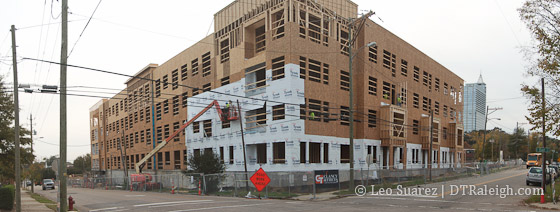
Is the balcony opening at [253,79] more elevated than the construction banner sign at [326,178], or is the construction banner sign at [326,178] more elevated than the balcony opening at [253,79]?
the balcony opening at [253,79]

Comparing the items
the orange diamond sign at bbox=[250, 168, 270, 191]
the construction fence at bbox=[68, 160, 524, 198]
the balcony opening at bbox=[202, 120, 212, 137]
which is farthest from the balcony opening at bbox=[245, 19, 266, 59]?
the orange diamond sign at bbox=[250, 168, 270, 191]

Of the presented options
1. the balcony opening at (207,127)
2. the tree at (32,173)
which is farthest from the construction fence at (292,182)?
the tree at (32,173)

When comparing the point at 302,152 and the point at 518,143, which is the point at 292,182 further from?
the point at 518,143

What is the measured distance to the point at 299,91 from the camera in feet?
109

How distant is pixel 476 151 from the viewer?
9631 cm

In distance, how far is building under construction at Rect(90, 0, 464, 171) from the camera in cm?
3366

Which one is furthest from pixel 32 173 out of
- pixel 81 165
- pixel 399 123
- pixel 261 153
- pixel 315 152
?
pixel 81 165

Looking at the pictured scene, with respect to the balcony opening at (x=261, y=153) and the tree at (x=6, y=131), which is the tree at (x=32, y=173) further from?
the balcony opening at (x=261, y=153)

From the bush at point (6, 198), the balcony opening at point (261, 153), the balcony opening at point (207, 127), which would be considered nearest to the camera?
the bush at point (6, 198)

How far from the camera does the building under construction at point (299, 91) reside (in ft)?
110

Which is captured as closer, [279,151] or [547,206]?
[547,206]

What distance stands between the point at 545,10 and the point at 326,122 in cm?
2036

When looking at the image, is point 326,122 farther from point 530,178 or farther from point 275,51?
point 530,178

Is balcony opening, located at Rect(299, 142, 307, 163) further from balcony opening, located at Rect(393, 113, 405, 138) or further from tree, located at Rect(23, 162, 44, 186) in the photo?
tree, located at Rect(23, 162, 44, 186)
